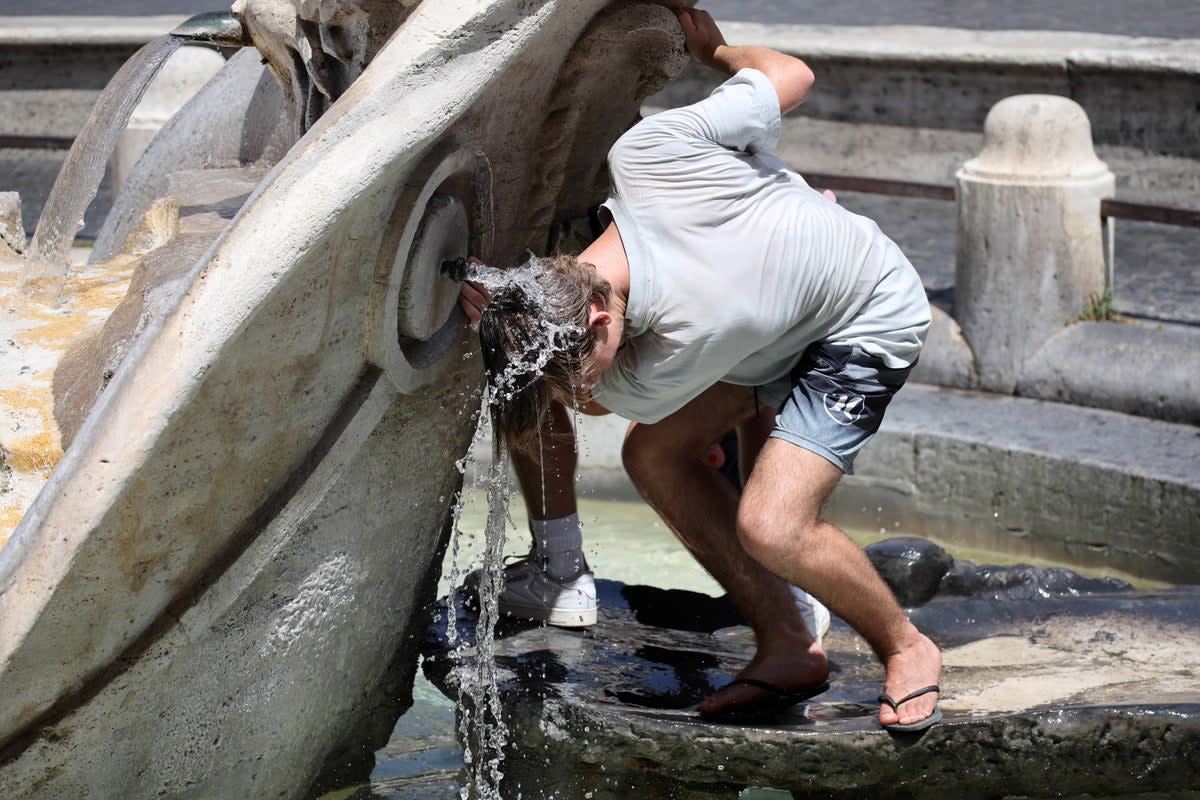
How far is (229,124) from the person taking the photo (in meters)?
3.91

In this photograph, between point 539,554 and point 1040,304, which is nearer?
point 539,554

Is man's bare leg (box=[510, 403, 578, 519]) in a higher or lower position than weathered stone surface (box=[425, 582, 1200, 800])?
higher

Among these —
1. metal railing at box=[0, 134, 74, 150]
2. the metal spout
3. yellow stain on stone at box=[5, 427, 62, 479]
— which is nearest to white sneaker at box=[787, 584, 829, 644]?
yellow stain on stone at box=[5, 427, 62, 479]

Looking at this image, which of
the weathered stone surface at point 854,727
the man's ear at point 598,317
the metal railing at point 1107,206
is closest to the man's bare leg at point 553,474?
the weathered stone surface at point 854,727

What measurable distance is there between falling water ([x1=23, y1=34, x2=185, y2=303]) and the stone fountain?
0.37ft

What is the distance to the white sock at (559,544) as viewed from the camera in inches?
127

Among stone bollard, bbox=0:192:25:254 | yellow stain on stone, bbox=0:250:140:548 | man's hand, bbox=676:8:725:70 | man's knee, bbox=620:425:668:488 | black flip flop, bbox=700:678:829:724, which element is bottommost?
black flip flop, bbox=700:678:829:724

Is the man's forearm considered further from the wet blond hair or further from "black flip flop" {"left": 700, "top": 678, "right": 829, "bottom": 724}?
"black flip flop" {"left": 700, "top": 678, "right": 829, "bottom": 724}

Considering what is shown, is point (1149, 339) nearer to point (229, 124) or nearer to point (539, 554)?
point (539, 554)

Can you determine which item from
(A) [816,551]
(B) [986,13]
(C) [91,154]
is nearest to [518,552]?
(C) [91,154]

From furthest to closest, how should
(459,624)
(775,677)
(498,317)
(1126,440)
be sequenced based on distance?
(1126,440)
(459,624)
(775,677)
(498,317)

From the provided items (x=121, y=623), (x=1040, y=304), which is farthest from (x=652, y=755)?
(x=1040, y=304)

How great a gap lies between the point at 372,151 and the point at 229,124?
1.93m

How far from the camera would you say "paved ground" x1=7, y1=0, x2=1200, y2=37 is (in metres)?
Result: 7.95
